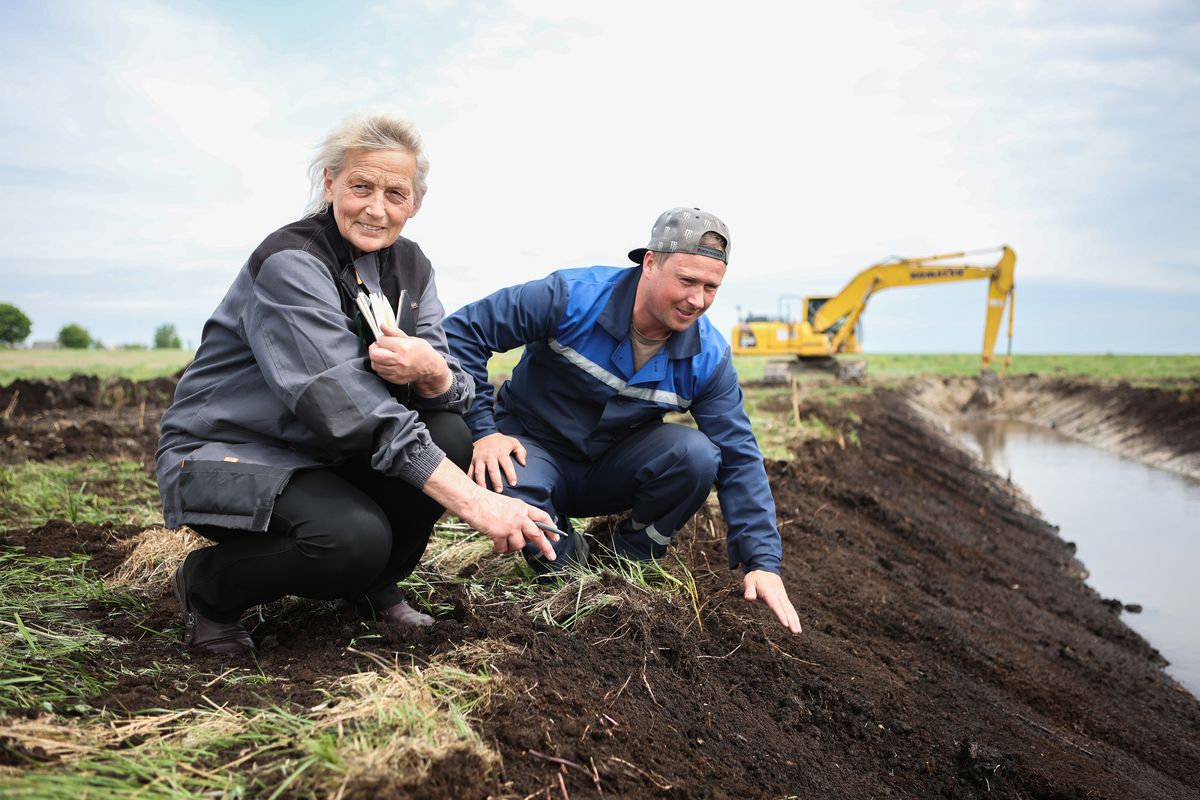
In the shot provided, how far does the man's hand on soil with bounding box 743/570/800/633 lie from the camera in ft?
9.04

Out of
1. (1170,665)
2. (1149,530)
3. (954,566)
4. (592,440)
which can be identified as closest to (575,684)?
(592,440)

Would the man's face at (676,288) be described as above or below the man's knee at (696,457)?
above

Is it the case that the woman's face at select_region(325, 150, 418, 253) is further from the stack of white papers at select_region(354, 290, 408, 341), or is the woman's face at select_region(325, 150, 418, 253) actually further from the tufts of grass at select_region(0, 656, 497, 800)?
the tufts of grass at select_region(0, 656, 497, 800)

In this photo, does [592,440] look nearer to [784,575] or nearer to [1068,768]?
[784,575]

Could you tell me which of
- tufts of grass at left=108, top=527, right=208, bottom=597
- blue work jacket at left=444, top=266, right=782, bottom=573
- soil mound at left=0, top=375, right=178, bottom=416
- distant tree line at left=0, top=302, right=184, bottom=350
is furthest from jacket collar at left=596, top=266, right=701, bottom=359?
distant tree line at left=0, top=302, right=184, bottom=350

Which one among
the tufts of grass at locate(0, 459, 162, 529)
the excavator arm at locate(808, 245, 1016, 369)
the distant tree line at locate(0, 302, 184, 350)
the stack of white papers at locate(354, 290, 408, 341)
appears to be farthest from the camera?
the distant tree line at locate(0, 302, 184, 350)

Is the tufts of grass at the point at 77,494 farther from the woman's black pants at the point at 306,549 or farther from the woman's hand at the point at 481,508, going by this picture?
the woman's hand at the point at 481,508

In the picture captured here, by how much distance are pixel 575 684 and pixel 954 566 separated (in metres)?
4.47

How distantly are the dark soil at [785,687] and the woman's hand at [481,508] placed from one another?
294 mm

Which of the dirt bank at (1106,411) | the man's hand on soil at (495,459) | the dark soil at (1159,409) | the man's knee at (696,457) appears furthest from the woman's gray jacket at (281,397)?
the dark soil at (1159,409)

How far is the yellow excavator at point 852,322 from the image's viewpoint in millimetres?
19016

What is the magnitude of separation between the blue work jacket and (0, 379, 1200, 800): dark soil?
23.4 inches

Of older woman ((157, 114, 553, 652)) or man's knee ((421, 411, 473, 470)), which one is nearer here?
older woman ((157, 114, 553, 652))

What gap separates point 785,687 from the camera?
106 inches
